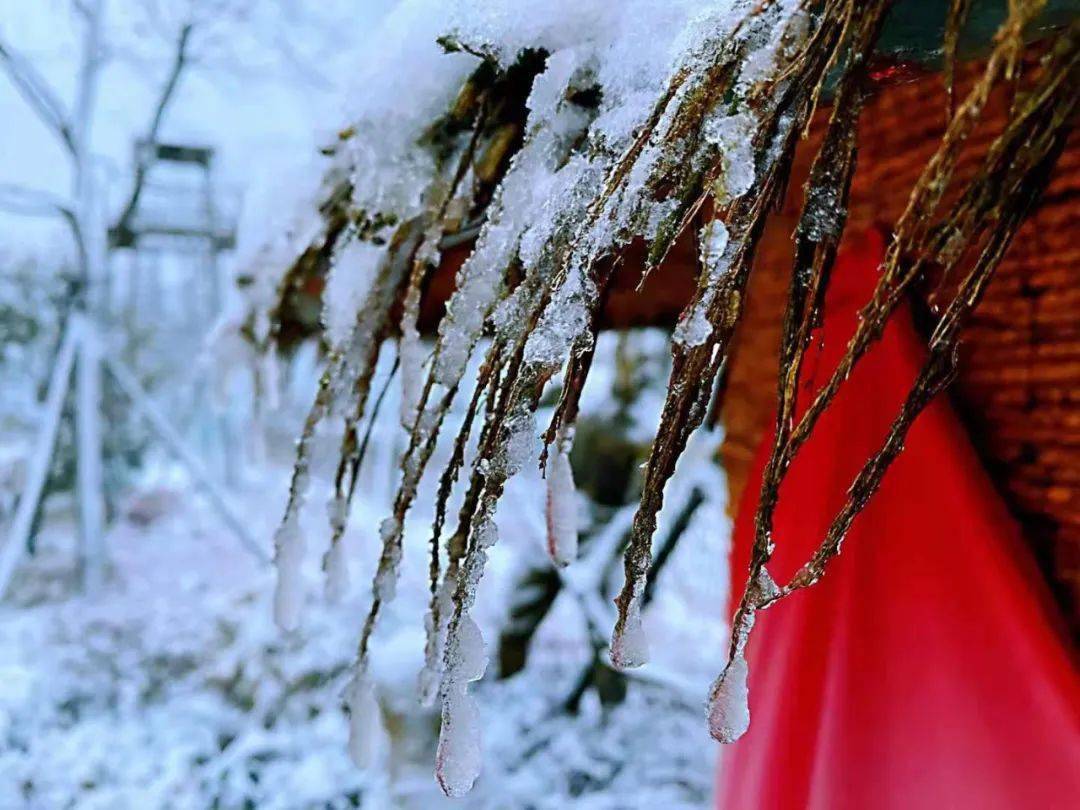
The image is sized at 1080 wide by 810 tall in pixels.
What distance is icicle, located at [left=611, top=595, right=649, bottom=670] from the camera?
2.62ft

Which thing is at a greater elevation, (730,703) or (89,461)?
(730,703)

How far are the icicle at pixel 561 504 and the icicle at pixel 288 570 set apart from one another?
470mm

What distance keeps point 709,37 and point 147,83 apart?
6.39m

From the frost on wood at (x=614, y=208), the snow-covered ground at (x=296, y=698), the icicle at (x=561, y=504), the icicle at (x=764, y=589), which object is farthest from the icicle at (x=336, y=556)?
the snow-covered ground at (x=296, y=698)

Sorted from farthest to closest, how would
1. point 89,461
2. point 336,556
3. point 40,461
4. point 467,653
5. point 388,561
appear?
point 89,461 < point 40,461 < point 336,556 < point 388,561 < point 467,653

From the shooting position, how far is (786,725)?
39.6 inches

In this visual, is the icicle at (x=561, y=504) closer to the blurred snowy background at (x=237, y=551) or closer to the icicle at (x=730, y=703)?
the icicle at (x=730, y=703)

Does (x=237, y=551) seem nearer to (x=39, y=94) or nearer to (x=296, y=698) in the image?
(x=296, y=698)

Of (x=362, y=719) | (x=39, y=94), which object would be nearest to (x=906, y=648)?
(x=362, y=719)

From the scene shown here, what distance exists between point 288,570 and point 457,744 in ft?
1.86

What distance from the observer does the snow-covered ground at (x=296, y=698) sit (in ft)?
10.1

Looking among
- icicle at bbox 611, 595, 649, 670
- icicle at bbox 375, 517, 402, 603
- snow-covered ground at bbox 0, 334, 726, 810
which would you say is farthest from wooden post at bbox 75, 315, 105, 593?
icicle at bbox 611, 595, 649, 670

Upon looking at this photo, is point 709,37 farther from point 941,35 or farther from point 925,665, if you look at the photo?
point 925,665

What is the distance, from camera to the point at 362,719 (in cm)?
116
